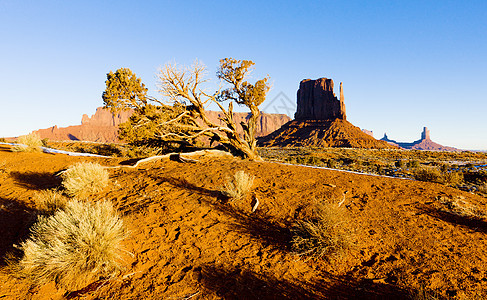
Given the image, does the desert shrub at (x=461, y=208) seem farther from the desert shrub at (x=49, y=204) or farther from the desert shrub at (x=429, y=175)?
the desert shrub at (x=49, y=204)

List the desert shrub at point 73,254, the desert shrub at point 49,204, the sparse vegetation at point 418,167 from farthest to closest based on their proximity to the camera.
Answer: the sparse vegetation at point 418,167
the desert shrub at point 49,204
the desert shrub at point 73,254

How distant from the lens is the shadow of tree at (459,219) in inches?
188

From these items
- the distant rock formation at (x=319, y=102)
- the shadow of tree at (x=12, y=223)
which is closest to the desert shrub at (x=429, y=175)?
the shadow of tree at (x=12, y=223)

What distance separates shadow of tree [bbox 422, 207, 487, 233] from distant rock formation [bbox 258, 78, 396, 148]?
6512 centimetres

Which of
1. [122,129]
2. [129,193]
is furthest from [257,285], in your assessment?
[122,129]

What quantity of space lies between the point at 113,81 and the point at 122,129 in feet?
7.58

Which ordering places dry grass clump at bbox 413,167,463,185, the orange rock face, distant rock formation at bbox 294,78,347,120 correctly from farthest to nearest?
distant rock formation at bbox 294,78,347,120 < the orange rock face < dry grass clump at bbox 413,167,463,185

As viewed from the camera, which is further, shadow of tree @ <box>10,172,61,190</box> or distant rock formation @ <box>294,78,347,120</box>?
distant rock formation @ <box>294,78,347,120</box>

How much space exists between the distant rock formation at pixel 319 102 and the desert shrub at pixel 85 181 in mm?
100844

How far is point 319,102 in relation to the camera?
108 m

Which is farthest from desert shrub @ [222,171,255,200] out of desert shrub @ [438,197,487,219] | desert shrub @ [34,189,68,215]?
desert shrub @ [438,197,487,219]

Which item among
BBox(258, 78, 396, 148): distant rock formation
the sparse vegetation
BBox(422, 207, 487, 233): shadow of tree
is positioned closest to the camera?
BBox(422, 207, 487, 233): shadow of tree

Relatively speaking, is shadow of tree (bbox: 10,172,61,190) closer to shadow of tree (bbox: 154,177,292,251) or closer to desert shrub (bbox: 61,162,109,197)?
desert shrub (bbox: 61,162,109,197)

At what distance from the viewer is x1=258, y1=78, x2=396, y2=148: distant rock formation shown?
72062mm
